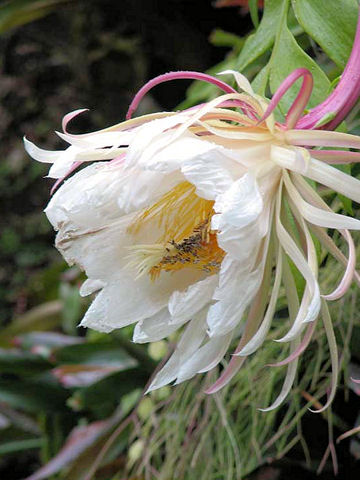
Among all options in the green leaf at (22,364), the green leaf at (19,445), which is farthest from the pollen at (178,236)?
the green leaf at (19,445)

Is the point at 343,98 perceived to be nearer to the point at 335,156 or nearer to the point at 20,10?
the point at 335,156

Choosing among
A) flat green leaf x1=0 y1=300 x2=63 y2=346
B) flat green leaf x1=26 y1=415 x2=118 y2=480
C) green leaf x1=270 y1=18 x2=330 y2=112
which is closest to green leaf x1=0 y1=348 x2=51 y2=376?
flat green leaf x1=26 y1=415 x2=118 y2=480

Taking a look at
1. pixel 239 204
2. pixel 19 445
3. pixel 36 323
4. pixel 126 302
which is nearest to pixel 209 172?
pixel 239 204

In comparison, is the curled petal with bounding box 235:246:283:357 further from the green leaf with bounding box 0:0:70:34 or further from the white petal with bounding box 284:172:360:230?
the green leaf with bounding box 0:0:70:34

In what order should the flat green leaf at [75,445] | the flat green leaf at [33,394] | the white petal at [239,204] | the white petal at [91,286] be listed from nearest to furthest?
1. the white petal at [239,204]
2. the white petal at [91,286]
3. the flat green leaf at [75,445]
4. the flat green leaf at [33,394]

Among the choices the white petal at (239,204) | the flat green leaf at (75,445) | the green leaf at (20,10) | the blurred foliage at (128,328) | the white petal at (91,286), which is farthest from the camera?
the green leaf at (20,10)

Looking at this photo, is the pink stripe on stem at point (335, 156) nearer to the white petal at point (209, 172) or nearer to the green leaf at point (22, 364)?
the white petal at point (209, 172)
